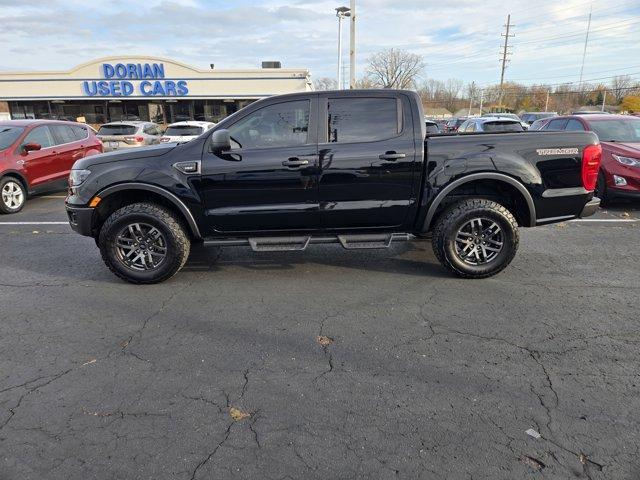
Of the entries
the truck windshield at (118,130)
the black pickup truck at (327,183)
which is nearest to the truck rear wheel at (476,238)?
the black pickup truck at (327,183)

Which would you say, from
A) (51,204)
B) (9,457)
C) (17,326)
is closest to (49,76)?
(51,204)

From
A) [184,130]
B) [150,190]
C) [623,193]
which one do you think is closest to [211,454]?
[150,190]

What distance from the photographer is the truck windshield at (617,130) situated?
353 inches

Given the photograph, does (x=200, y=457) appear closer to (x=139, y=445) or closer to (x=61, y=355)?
(x=139, y=445)

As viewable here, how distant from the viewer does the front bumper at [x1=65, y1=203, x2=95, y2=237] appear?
4.82 m

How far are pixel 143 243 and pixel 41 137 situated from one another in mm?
6263

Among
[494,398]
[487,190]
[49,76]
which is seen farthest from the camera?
[49,76]

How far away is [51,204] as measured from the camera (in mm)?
9766

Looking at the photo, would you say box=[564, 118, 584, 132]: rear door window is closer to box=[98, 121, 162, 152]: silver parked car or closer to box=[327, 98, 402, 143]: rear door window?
box=[327, 98, 402, 143]: rear door window

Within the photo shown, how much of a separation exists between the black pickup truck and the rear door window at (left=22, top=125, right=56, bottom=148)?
536cm

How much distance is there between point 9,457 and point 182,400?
0.93 m

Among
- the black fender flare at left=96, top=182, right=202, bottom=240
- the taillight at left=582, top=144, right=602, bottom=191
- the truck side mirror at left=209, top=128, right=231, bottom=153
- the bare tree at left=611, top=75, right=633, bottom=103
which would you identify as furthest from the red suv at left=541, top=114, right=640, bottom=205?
the bare tree at left=611, top=75, right=633, bottom=103

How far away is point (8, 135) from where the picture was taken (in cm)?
895

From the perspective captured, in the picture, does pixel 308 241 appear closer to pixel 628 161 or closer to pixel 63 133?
pixel 628 161
